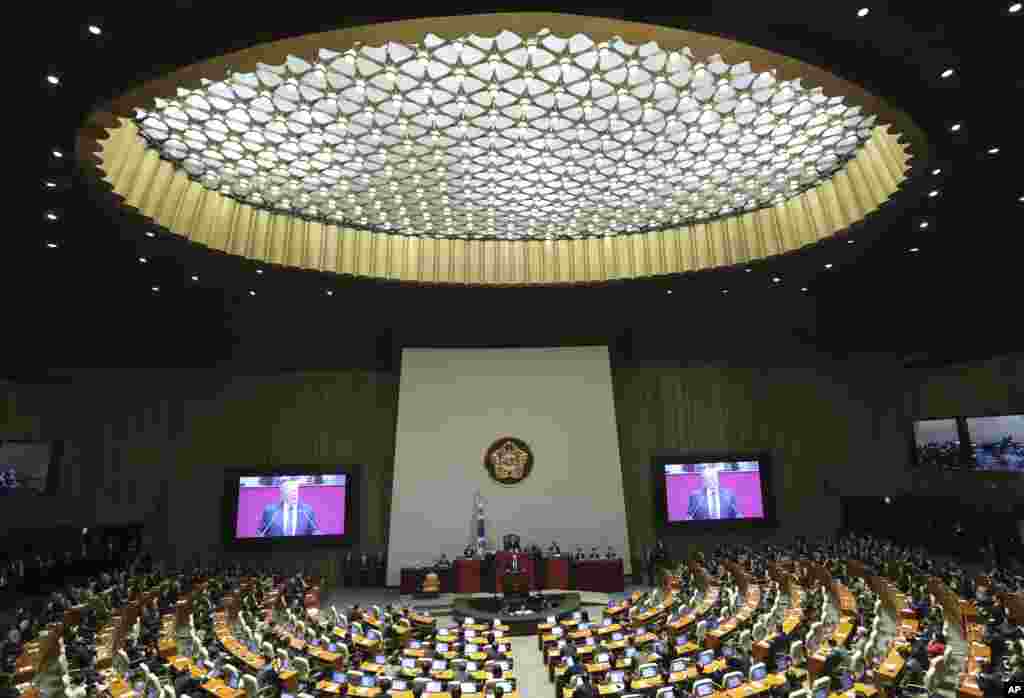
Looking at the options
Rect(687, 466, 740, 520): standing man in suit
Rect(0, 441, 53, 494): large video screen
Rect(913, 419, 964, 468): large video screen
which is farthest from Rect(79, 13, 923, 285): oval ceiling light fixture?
Rect(0, 441, 53, 494): large video screen

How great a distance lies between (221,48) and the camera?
880 centimetres

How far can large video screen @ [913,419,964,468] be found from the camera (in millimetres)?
24438

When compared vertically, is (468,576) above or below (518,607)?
above

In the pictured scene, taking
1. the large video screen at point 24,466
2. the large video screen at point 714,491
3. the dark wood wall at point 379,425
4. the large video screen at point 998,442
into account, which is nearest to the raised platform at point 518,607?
the dark wood wall at point 379,425

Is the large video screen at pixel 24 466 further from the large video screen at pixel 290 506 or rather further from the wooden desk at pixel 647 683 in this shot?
the wooden desk at pixel 647 683

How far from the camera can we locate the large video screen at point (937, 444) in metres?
24.4

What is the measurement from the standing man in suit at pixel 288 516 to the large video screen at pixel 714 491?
1439 cm

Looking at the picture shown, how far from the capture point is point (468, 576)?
2233cm

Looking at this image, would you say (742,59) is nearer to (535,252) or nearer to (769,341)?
(535,252)

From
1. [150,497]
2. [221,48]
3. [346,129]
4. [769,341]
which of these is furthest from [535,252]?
[150,497]

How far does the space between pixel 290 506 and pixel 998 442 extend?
2624 cm

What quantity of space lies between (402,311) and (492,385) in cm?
481

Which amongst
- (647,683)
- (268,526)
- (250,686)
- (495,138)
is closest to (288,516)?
(268,526)

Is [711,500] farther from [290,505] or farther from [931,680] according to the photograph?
[290,505]
